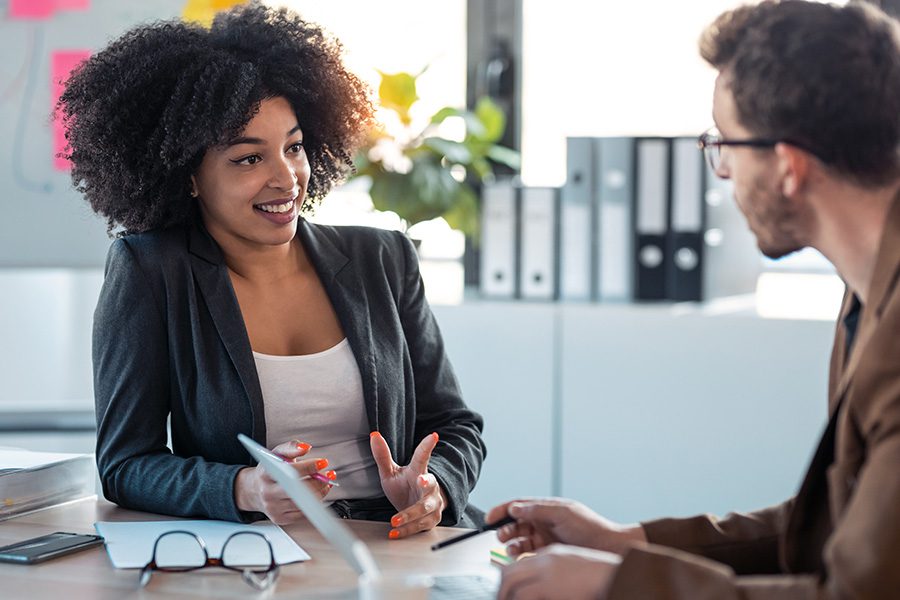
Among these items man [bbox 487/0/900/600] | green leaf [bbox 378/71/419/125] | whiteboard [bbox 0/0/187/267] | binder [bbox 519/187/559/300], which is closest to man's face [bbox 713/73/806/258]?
man [bbox 487/0/900/600]

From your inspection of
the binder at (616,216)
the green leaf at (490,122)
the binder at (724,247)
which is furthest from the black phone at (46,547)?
the green leaf at (490,122)

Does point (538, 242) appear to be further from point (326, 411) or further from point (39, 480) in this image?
point (39, 480)

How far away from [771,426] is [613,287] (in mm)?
567

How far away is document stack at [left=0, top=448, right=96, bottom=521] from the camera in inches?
68.7

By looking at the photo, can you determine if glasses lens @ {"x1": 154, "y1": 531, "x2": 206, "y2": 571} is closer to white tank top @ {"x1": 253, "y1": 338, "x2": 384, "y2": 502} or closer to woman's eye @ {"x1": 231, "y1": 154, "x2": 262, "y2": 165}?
white tank top @ {"x1": 253, "y1": 338, "x2": 384, "y2": 502}

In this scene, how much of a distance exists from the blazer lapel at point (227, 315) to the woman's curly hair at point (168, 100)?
4.7 inches

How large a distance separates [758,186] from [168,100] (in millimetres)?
1172

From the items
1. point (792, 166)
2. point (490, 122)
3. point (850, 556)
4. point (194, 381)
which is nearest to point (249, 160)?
point (194, 381)

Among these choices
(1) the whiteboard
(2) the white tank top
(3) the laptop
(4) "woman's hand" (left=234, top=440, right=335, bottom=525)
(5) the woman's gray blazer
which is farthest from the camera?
(1) the whiteboard

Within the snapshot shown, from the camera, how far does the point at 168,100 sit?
207 cm

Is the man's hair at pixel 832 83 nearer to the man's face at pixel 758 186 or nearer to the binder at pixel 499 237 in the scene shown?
the man's face at pixel 758 186

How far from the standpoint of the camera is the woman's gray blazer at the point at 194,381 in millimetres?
1815

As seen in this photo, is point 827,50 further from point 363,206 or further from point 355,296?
point 363,206

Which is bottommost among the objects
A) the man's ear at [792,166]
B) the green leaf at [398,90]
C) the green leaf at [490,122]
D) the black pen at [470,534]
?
the black pen at [470,534]
